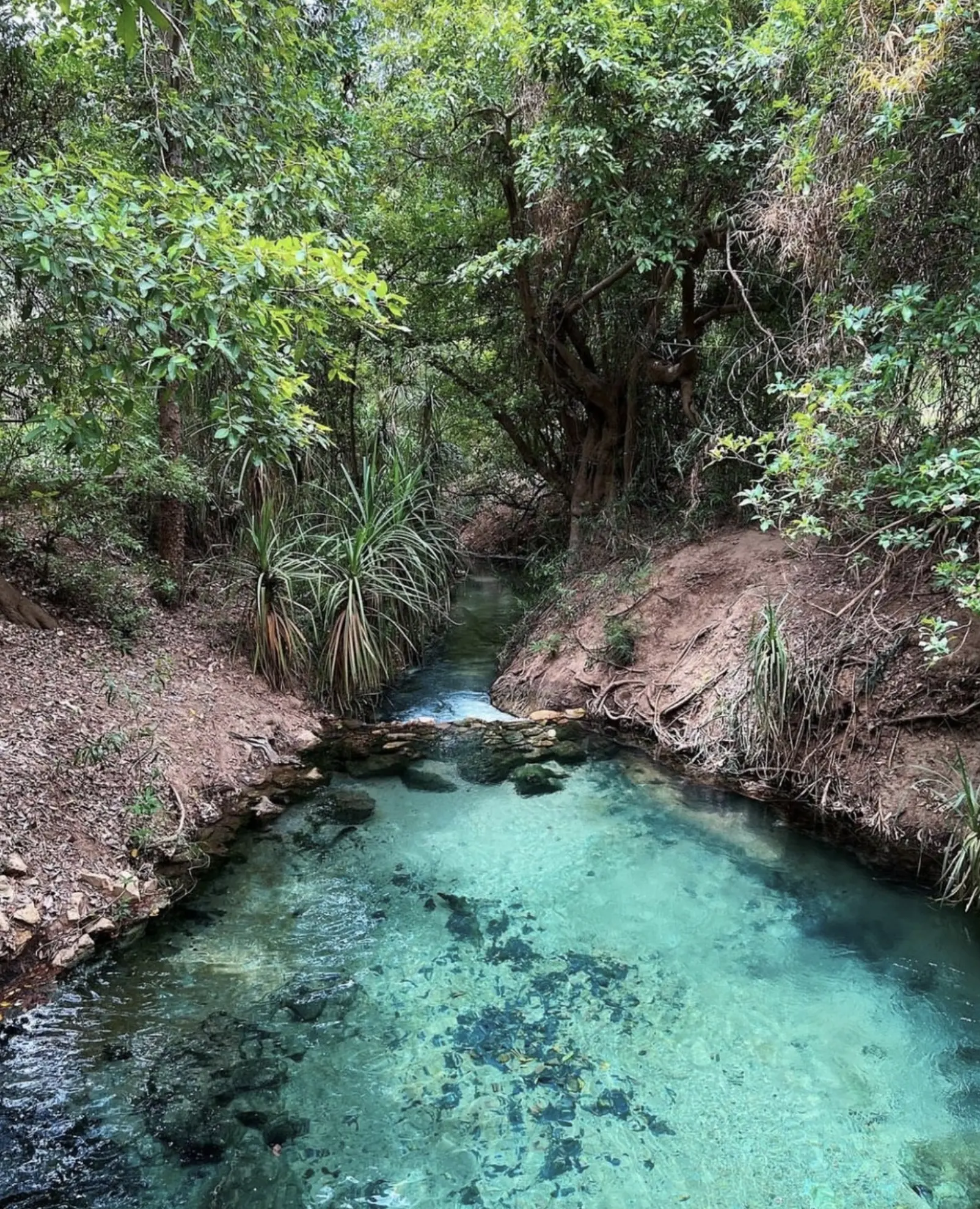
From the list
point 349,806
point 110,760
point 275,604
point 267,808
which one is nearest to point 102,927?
point 110,760

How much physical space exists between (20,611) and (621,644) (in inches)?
173

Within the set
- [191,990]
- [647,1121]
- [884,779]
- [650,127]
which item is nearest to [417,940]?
[191,990]

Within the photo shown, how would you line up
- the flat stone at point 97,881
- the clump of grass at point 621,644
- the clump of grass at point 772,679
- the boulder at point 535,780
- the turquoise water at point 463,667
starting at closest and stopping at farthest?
1. the flat stone at point 97,881
2. the clump of grass at point 772,679
3. the boulder at point 535,780
4. the clump of grass at point 621,644
5. the turquoise water at point 463,667

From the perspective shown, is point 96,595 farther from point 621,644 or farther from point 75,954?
point 621,644

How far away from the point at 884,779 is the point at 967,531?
1.50 metres

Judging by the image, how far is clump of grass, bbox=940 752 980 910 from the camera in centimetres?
356

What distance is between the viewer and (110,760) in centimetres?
409

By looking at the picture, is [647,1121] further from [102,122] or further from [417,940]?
[102,122]

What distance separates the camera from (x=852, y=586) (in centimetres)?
505

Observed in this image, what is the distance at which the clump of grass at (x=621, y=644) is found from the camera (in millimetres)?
6234

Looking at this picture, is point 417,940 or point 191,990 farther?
point 417,940

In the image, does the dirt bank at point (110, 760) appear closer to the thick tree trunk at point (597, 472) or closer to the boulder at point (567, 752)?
the boulder at point (567, 752)

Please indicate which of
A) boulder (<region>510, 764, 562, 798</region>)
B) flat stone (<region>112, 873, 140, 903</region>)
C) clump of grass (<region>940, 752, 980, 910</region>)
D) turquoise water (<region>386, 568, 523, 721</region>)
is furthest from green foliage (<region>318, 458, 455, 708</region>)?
clump of grass (<region>940, 752, 980, 910</region>)

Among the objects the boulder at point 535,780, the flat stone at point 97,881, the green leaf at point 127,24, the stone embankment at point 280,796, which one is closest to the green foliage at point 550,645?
the stone embankment at point 280,796
